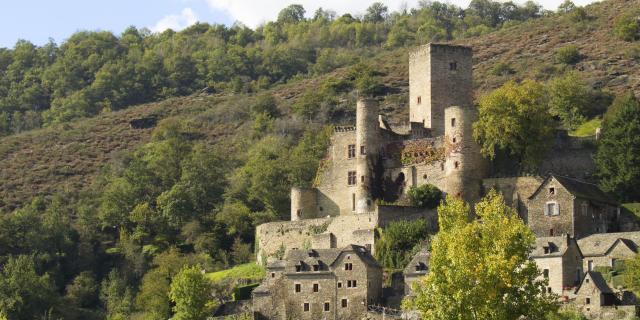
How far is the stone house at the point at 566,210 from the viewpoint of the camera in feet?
247

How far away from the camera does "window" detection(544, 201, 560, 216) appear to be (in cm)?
7562

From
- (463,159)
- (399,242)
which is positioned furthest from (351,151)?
(399,242)

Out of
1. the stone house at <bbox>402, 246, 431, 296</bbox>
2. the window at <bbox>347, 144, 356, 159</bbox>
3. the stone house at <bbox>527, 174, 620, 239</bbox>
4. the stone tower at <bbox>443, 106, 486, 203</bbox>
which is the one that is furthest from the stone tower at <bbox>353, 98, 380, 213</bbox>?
the stone house at <bbox>527, 174, 620, 239</bbox>

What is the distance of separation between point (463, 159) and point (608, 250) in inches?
433

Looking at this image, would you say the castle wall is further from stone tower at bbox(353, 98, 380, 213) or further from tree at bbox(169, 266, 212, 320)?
tree at bbox(169, 266, 212, 320)

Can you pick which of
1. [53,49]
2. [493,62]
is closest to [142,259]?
[493,62]

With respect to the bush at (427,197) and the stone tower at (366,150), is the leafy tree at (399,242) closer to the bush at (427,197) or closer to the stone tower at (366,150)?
the bush at (427,197)

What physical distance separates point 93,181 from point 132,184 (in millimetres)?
18002

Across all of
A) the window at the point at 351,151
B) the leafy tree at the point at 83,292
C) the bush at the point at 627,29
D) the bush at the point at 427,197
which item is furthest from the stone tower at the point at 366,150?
the bush at the point at 627,29

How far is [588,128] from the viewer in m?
96.5

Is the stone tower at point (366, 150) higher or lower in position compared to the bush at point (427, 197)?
higher

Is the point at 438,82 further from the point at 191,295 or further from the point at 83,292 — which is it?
the point at 83,292

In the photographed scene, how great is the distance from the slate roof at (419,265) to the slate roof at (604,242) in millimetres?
8008

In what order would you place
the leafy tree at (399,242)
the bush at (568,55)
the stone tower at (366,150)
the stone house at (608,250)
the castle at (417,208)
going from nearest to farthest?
1. the stone house at (608,250)
2. the castle at (417,208)
3. the leafy tree at (399,242)
4. the stone tower at (366,150)
5. the bush at (568,55)
